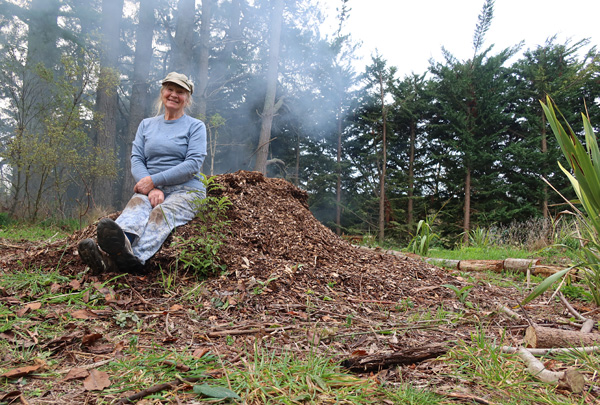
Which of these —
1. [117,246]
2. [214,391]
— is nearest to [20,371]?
[214,391]

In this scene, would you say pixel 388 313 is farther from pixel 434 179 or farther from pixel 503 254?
pixel 434 179

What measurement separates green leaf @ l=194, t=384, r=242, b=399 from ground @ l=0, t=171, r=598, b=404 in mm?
205

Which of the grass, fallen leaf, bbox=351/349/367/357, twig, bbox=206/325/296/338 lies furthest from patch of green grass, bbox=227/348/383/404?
twig, bbox=206/325/296/338

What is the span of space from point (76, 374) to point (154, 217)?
136 centimetres

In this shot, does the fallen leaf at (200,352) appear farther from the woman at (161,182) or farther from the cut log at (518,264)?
the cut log at (518,264)

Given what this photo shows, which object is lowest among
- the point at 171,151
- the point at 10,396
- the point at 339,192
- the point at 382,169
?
the point at 10,396

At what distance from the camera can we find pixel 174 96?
270 centimetres

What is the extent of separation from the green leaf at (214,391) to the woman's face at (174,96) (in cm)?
227

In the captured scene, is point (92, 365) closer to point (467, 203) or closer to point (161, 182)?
point (161, 182)

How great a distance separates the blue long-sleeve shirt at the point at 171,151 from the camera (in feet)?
8.64

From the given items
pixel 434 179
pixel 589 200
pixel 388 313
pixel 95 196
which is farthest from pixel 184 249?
pixel 434 179

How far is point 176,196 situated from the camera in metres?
2.65

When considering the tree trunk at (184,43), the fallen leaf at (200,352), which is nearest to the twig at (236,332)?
the fallen leaf at (200,352)

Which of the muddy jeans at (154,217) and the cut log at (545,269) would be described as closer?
the muddy jeans at (154,217)
